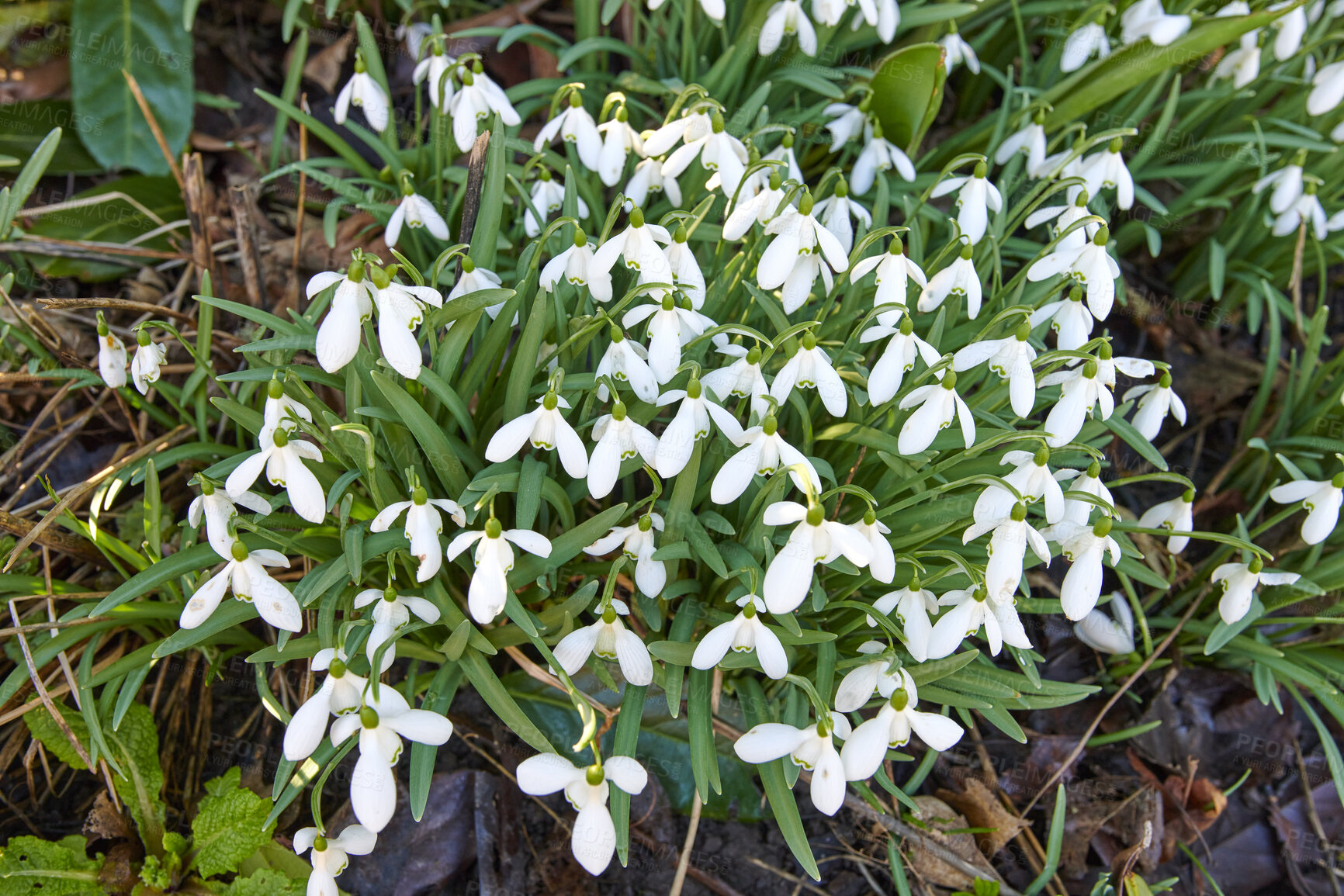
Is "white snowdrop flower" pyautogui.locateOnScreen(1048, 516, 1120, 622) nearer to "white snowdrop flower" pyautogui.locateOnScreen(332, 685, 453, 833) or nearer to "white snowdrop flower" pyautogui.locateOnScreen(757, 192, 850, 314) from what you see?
"white snowdrop flower" pyautogui.locateOnScreen(757, 192, 850, 314)

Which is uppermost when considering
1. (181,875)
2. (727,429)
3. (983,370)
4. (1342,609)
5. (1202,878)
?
(727,429)

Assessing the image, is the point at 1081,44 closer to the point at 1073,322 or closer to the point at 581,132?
the point at 1073,322

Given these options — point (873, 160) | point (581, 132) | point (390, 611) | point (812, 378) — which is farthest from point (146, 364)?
point (873, 160)

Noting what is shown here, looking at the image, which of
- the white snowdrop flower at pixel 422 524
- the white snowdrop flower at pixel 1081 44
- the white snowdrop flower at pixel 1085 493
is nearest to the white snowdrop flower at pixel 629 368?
the white snowdrop flower at pixel 422 524

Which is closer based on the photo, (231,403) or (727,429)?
(727,429)

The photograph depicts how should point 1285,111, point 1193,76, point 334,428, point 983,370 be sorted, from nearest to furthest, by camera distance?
point 334,428
point 983,370
point 1285,111
point 1193,76

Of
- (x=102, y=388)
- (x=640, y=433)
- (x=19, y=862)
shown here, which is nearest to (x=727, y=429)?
(x=640, y=433)

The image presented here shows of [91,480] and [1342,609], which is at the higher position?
[91,480]

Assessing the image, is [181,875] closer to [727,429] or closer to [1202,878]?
[727,429]
